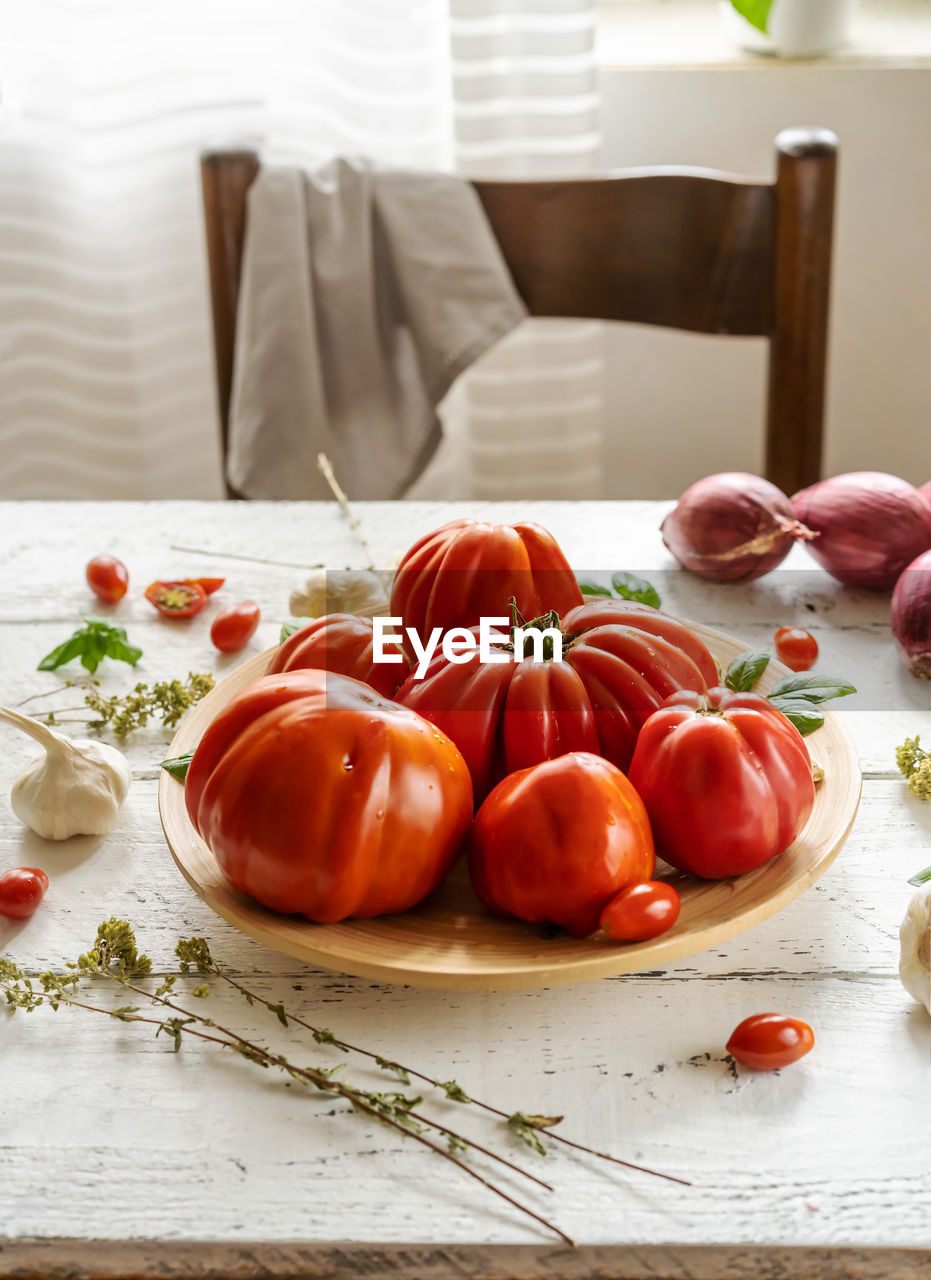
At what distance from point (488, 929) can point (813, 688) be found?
235mm

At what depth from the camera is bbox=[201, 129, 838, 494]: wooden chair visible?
1.21 m

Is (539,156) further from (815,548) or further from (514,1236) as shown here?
(514,1236)

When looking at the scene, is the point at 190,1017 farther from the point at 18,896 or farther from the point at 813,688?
the point at 813,688

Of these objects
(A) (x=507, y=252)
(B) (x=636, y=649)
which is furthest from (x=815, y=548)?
(A) (x=507, y=252)

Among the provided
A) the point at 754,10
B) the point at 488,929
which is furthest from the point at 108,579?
the point at 754,10

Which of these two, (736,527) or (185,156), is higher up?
(185,156)

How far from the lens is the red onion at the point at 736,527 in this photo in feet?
2.98

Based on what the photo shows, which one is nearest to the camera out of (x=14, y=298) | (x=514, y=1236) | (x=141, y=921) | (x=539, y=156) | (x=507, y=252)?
(x=514, y=1236)

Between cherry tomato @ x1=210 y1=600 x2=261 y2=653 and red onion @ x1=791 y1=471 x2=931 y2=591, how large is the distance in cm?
40

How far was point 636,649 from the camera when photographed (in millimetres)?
613

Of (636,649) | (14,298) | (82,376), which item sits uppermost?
(636,649)

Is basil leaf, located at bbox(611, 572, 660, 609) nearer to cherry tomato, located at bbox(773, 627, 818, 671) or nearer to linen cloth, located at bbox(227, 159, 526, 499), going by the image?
cherry tomato, located at bbox(773, 627, 818, 671)

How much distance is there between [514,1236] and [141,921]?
25 centimetres

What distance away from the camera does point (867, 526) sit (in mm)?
891
